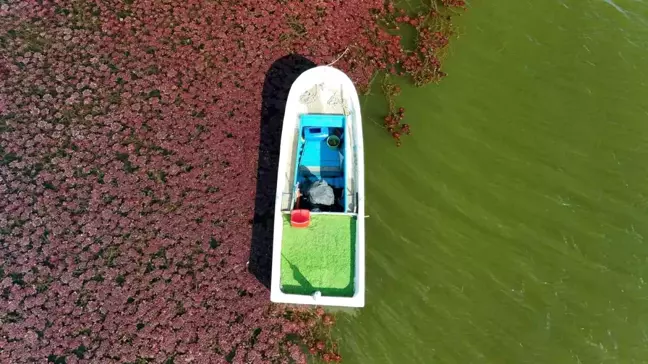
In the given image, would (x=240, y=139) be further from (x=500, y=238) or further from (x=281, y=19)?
(x=500, y=238)

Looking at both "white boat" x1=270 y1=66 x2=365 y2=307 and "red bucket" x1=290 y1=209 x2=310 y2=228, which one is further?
"red bucket" x1=290 y1=209 x2=310 y2=228

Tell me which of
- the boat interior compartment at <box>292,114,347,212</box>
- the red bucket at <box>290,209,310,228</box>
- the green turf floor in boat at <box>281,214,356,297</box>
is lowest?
the green turf floor in boat at <box>281,214,356,297</box>

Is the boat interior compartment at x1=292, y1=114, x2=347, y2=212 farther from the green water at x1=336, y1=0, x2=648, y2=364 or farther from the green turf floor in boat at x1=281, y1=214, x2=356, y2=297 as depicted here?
the green water at x1=336, y1=0, x2=648, y2=364

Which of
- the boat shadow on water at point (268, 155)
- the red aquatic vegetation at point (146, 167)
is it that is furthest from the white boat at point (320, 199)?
the red aquatic vegetation at point (146, 167)

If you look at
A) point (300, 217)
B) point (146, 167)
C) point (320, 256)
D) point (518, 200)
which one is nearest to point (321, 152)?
point (300, 217)

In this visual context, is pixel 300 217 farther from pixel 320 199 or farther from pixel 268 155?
pixel 268 155

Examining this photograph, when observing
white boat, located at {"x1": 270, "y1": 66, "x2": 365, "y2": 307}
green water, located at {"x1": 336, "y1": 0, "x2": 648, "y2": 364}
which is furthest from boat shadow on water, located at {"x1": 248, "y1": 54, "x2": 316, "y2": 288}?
green water, located at {"x1": 336, "y1": 0, "x2": 648, "y2": 364}
